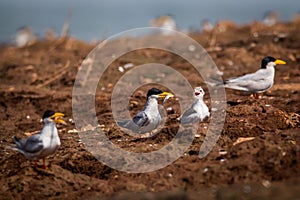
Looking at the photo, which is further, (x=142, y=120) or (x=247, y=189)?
(x=142, y=120)

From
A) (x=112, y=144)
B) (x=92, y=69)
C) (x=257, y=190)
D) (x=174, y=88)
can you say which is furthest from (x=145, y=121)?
(x=92, y=69)

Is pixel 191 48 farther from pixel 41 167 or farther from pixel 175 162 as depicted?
pixel 41 167

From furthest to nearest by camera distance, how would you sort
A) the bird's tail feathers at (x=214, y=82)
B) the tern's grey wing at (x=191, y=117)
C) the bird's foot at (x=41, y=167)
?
the bird's tail feathers at (x=214, y=82) → the tern's grey wing at (x=191, y=117) → the bird's foot at (x=41, y=167)

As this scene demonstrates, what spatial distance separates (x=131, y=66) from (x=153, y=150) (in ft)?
26.3

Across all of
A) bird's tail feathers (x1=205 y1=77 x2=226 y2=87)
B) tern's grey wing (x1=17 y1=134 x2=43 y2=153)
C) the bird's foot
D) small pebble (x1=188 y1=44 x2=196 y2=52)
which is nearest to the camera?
tern's grey wing (x1=17 y1=134 x2=43 y2=153)

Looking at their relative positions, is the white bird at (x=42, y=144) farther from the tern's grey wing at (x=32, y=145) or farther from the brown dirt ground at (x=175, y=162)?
the brown dirt ground at (x=175, y=162)

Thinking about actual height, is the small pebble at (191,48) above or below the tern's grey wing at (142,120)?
above

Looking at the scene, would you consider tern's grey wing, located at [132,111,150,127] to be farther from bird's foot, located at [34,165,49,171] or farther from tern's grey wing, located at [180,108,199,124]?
bird's foot, located at [34,165,49,171]

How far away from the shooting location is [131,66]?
16.2 metres

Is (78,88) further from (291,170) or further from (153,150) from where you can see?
(291,170)

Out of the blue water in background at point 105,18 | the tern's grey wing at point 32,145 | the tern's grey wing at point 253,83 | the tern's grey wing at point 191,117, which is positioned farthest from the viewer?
the blue water in background at point 105,18

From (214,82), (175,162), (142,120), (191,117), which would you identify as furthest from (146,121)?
(214,82)

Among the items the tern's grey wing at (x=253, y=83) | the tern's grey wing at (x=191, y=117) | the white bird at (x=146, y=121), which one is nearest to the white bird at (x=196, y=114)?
the tern's grey wing at (x=191, y=117)

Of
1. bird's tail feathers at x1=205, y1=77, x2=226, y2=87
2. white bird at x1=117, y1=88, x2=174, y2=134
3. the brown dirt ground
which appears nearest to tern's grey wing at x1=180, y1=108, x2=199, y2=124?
the brown dirt ground
